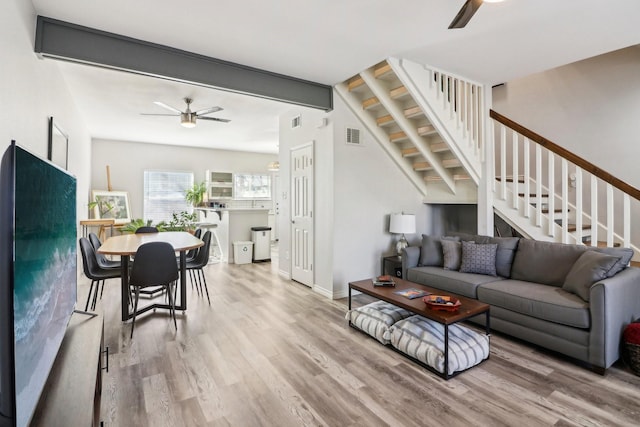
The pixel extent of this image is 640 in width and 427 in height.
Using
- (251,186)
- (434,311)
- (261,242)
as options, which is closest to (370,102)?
(434,311)

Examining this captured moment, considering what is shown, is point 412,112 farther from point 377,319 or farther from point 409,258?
point 377,319

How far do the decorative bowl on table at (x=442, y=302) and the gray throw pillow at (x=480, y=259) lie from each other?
3.18ft

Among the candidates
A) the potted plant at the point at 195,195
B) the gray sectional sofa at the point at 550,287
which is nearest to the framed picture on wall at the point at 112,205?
the potted plant at the point at 195,195

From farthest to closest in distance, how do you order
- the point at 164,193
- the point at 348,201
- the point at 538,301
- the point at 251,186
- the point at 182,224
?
the point at 251,186
the point at 164,193
the point at 182,224
the point at 348,201
the point at 538,301

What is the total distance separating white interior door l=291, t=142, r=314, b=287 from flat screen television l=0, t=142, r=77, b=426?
329cm

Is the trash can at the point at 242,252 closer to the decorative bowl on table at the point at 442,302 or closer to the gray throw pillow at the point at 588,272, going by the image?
the decorative bowl on table at the point at 442,302

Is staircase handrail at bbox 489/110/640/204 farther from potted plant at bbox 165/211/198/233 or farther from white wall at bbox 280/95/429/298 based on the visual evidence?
potted plant at bbox 165/211/198/233

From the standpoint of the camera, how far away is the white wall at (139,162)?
7121 millimetres

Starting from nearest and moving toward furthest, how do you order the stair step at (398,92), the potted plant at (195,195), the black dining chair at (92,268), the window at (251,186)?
the black dining chair at (92,268), the stair step at (398,92), the potted plant at (195,195), the window at (251,186)

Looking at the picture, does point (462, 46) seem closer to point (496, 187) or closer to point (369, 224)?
point (496, 187)

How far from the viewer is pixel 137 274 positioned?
3.00 m

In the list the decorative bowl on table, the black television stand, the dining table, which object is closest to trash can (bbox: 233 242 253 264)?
the dining table

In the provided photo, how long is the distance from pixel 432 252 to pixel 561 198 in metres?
1.74

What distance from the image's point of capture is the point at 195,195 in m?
7.94
